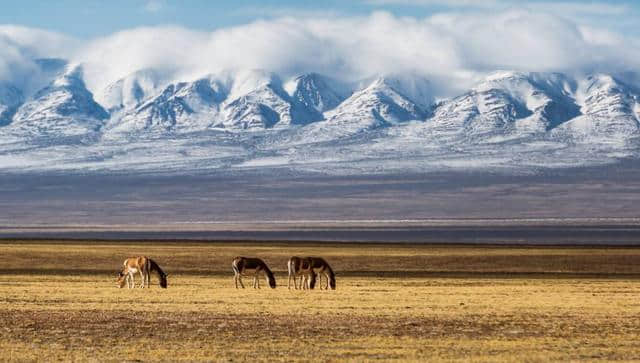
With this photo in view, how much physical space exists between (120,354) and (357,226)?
75494 mm

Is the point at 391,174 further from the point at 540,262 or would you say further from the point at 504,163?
the point at 540,262

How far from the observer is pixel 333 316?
86.9ft

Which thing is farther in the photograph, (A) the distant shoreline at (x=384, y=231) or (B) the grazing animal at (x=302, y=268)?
(A) the distant shoreline at (x=384, y=231)

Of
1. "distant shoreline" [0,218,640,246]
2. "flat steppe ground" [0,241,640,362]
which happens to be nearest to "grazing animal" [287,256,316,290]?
"flat steppe ground" [0,241,640,362]

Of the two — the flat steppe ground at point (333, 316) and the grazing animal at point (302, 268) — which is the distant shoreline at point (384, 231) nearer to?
the flat steppe ground at point (333, 316)

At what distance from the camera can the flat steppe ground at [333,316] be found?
2092 centimetres

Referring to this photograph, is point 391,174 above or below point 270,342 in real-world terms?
above

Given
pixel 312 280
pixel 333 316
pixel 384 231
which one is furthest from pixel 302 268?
pixel 384 231

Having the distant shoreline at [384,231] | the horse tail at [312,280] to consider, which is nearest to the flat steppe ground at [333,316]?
the horse tail at [312,280]

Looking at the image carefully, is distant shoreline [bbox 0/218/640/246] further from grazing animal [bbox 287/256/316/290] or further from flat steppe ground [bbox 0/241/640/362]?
grazing animal [bbox 287/256/316/290]

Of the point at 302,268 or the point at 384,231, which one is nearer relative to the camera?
the point at 302,268

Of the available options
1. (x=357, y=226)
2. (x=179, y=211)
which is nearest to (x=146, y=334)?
(x=357, y=226)

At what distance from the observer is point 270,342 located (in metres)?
22.0

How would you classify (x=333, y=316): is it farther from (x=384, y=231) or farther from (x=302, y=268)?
(x=384, y=231)
